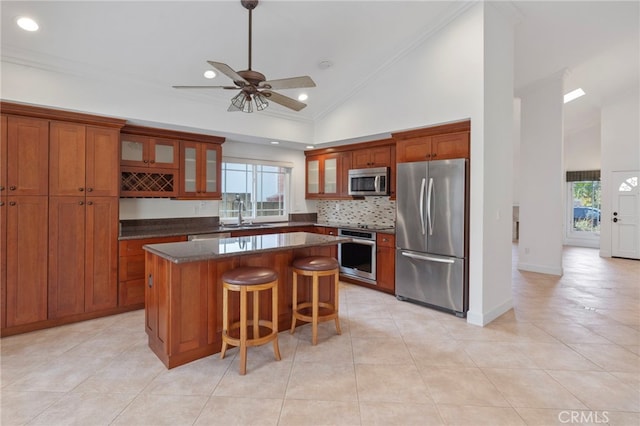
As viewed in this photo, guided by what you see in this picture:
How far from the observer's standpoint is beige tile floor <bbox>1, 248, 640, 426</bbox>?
203cm

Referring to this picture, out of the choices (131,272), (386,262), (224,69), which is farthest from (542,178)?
(131,272)

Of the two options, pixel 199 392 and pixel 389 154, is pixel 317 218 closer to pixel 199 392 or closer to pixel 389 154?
pixel 389 154

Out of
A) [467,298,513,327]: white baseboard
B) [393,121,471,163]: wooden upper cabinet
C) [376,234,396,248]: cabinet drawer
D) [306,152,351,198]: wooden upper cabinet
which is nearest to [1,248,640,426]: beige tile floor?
[467,298,513,327]: white baseboard

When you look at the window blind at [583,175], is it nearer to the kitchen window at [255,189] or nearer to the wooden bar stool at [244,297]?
the kitchen window at [255,189]

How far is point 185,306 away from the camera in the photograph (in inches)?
103

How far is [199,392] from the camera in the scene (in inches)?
88.8

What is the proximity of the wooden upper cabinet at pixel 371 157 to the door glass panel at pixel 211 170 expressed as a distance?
2.21 meters

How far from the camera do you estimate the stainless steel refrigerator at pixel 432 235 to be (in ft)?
12.1

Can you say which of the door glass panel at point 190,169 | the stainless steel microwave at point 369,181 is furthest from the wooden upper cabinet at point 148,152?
the stainless steel microwave at point 369,181

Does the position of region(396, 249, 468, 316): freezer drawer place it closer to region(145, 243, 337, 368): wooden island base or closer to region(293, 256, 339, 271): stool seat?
region(293, 256, 339, 271): stool seat

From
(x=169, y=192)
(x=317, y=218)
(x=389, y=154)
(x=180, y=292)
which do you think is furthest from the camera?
(x=317, y=218)

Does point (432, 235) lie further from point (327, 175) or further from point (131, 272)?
point (131, 272)

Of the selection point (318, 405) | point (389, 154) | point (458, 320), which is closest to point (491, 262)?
point (458, 320)

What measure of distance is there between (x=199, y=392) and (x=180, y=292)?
29.2 inches
